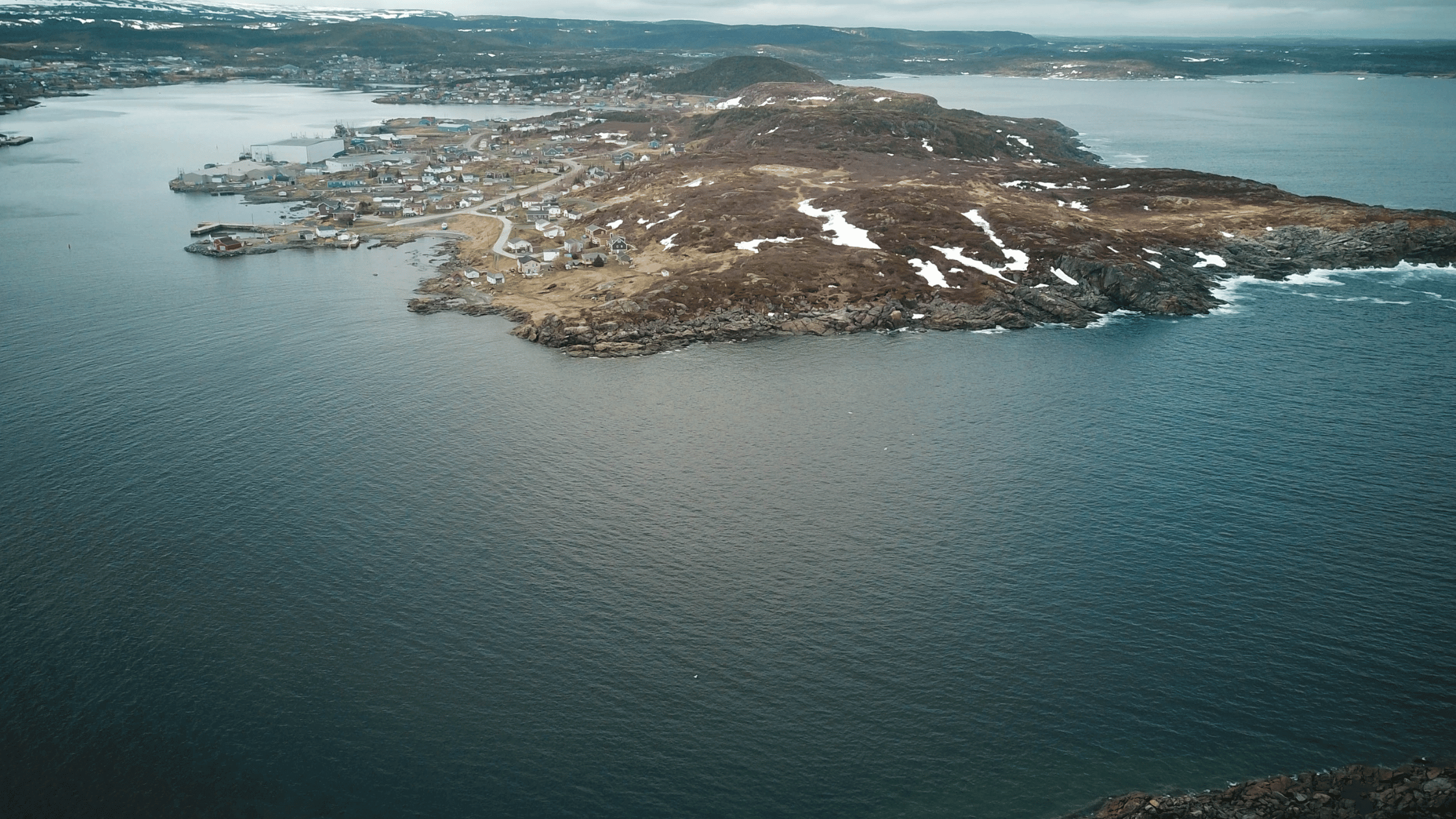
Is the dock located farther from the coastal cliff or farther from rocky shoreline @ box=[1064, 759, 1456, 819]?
rocky shoreline @ box=[1064, 759, 1456, 819]

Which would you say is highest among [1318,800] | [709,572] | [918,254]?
[918,254]

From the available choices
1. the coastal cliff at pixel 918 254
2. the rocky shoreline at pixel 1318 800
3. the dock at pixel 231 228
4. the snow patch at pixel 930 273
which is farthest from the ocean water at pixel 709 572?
the dock at pixel 231 228

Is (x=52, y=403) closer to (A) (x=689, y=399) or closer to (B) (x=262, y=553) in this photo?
(B) (x=262, y=553)

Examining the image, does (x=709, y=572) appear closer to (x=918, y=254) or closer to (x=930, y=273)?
(x=930, y=273)

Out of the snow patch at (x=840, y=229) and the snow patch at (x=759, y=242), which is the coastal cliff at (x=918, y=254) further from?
the snow patch at (x=759, y=242)

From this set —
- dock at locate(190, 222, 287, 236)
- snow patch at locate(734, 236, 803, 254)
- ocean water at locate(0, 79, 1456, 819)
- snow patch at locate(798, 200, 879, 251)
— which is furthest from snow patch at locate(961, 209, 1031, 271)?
dock at locate(190, 222, 287, 236)

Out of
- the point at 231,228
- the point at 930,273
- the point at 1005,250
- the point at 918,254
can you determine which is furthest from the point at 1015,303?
the point at 231,228
